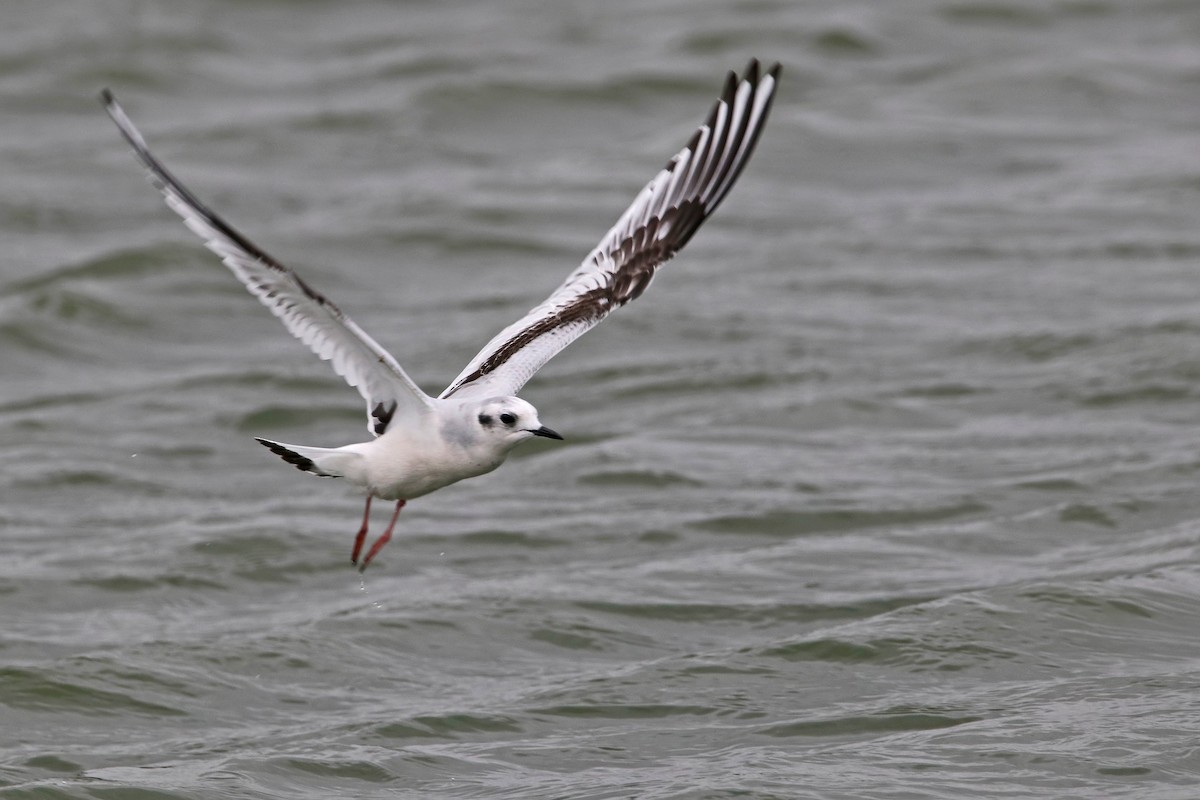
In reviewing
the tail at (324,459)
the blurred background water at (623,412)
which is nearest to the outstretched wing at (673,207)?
the tail at (324,459)

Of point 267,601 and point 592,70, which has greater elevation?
point 592,70

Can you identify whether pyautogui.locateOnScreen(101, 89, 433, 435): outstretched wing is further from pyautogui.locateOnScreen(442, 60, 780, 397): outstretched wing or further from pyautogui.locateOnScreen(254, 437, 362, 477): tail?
pyautogui.locateOnScreen(442, 60, 780, 397): outstretched wing

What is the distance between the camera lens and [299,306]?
31.9ft

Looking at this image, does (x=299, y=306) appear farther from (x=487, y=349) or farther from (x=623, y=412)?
(x=623, y=412)

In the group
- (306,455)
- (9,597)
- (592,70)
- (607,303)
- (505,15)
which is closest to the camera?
(306,455)

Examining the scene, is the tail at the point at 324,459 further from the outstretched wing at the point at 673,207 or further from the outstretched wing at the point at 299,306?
the outstretched wing at the point at 673,207

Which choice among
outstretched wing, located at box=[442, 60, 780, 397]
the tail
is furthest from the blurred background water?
outstretched wing, located at box=[442, 60, 780, 397]

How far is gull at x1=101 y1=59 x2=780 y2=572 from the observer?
30.6ft

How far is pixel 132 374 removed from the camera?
19312mm

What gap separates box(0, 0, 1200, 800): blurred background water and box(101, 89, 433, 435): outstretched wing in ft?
8.14

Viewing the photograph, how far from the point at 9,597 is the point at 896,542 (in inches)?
240

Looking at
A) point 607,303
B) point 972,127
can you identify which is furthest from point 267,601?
point 972,127

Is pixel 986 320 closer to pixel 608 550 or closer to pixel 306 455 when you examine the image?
pixel 608 550

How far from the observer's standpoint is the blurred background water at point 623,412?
12539 mm
